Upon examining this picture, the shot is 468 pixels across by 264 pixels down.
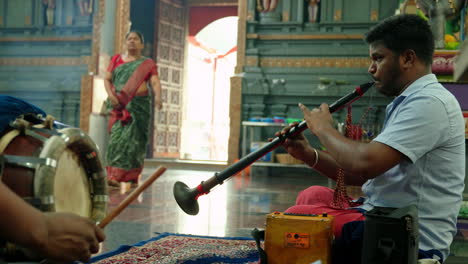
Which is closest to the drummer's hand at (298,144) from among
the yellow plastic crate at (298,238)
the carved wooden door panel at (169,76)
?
the yellow plastic crate at (298,238)

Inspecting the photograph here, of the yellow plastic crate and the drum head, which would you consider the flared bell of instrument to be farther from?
the drum head

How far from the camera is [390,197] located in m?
1.91

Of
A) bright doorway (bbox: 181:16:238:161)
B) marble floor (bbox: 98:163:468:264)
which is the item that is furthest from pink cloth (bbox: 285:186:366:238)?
bright doorway (bbox: 181:16:238:161)

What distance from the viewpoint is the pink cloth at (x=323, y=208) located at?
2066 mm

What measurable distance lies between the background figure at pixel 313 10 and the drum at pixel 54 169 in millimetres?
8454

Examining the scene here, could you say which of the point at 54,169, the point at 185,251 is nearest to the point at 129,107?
the point at 185,251

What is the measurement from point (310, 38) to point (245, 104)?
1.56 m

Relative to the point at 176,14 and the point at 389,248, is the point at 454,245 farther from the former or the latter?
the point at 176,14

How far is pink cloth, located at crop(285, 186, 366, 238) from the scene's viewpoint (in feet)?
6.78

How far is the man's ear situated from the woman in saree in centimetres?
410

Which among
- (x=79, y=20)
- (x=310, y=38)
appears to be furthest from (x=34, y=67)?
(x=310, y=38)

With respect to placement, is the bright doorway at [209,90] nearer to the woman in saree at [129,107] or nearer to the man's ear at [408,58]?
the woman in saree at [129,107]

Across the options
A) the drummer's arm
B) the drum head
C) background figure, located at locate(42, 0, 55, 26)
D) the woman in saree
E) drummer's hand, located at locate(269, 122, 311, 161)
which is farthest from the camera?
background figure, located at locate(42, 0, 55, 26)

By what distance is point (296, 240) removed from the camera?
1.94 m
